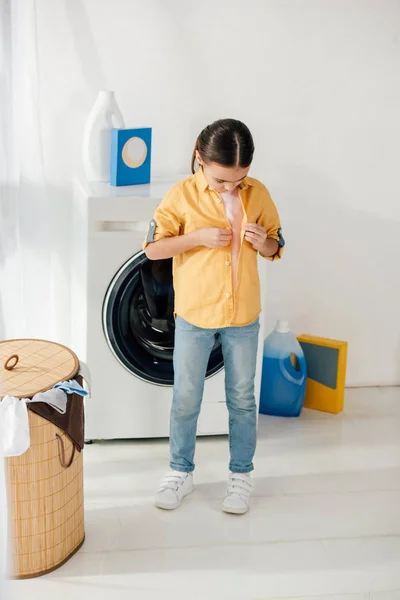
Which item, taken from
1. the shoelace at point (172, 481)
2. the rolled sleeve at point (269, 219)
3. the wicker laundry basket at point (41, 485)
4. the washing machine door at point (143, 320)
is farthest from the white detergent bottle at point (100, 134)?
the shoelace at point (172, 481)

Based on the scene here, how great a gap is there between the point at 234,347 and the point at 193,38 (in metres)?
1.20

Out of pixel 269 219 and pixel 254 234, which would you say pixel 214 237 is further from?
pixel 269 219

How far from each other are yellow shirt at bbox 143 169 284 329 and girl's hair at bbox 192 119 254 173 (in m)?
0.13

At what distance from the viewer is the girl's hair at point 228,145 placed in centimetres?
202

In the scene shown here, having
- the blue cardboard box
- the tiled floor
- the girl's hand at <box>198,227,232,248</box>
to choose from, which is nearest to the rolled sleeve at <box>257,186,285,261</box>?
the girl's hand at <box>198,227,232,248</box>

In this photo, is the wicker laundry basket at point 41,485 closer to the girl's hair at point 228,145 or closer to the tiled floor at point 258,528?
the tiled floor at point 258,528

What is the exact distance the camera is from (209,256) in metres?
2.18

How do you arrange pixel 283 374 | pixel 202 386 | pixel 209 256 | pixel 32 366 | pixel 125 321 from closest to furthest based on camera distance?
pixel 32 366 < pixel 209 256 < pixel 202 386 < pixel 125 321 < pixel 283 374

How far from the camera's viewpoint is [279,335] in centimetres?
300

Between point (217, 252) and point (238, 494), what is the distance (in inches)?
27.5

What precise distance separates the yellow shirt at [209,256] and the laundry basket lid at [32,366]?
1.15 feet

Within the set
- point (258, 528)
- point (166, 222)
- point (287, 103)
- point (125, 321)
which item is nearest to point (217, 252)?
point (166, 222)

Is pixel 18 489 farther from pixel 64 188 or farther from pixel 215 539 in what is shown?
pixel 64 188

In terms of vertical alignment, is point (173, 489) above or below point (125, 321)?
below
